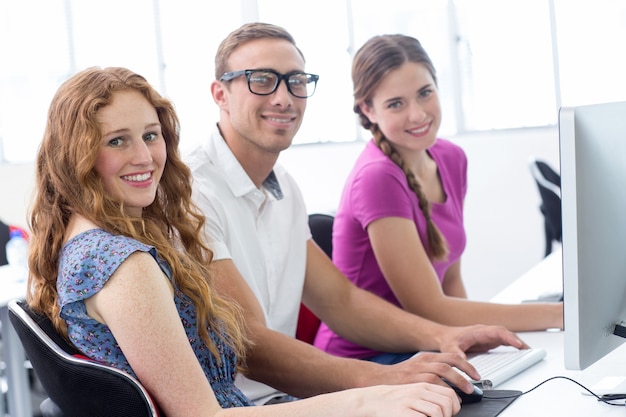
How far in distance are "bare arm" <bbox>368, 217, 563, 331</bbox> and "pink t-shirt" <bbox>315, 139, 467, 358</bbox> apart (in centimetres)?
4

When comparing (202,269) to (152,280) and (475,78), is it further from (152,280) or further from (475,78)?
(475,78)

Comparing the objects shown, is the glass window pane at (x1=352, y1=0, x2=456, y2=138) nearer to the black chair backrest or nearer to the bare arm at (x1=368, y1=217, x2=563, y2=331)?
the black chair backrest

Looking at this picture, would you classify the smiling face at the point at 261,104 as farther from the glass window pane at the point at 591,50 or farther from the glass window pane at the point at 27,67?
the glass window pane at the point at 27,67

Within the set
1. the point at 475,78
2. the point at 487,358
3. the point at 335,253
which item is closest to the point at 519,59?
the point at 475,78

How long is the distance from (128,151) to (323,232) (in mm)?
1136

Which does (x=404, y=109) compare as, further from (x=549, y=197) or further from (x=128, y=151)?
(x=549, y=197)

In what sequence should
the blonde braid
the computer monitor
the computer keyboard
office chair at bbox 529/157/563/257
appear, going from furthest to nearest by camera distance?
office chair at bbox 529/157/563/257 < the blonde braid < the computer keyboard < the computer monitor

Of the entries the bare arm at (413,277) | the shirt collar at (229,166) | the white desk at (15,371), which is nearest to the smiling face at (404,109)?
the bare arm at (413,277)

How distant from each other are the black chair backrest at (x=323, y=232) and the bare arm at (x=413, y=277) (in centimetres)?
34

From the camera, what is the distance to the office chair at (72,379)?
1.34 m

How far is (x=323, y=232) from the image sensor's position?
8.57 ft

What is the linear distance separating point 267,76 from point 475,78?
11.9 feet

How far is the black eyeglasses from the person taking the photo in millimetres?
2059

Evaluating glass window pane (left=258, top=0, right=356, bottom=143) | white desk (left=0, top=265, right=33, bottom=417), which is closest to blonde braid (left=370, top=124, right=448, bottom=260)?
white desk (left=0, top=265, right=33, bottom=417)
